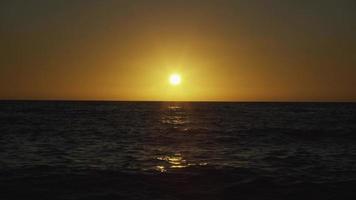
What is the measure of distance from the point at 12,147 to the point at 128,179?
10.7 meters

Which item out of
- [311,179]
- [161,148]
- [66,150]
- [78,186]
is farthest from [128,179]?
[161,148]

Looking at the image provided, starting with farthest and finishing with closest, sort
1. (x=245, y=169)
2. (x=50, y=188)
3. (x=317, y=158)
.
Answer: (x=317, y=158), (x=245, y=169), (x=50, y=188)

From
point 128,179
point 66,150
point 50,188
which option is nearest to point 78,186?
point 50,188

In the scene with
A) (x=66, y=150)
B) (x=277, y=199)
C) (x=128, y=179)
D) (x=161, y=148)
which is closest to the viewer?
(x=277, y=199)

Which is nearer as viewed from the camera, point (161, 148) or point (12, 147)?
point (12, 147)

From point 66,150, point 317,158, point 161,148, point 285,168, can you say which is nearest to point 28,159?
point 66,150

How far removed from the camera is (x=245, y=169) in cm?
1761

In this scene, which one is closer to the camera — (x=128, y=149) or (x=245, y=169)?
(x=245, y=169)

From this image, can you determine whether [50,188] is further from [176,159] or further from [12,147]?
[12,147]

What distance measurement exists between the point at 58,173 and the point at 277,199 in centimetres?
742

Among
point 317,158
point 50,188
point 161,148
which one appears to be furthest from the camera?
point 161,148

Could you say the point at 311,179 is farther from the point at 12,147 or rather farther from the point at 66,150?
the point at 12,147

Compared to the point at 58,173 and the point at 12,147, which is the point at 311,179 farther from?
the point at 12,147

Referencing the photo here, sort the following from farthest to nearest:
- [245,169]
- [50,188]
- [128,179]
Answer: [245,169], [128,179], [50,188]
